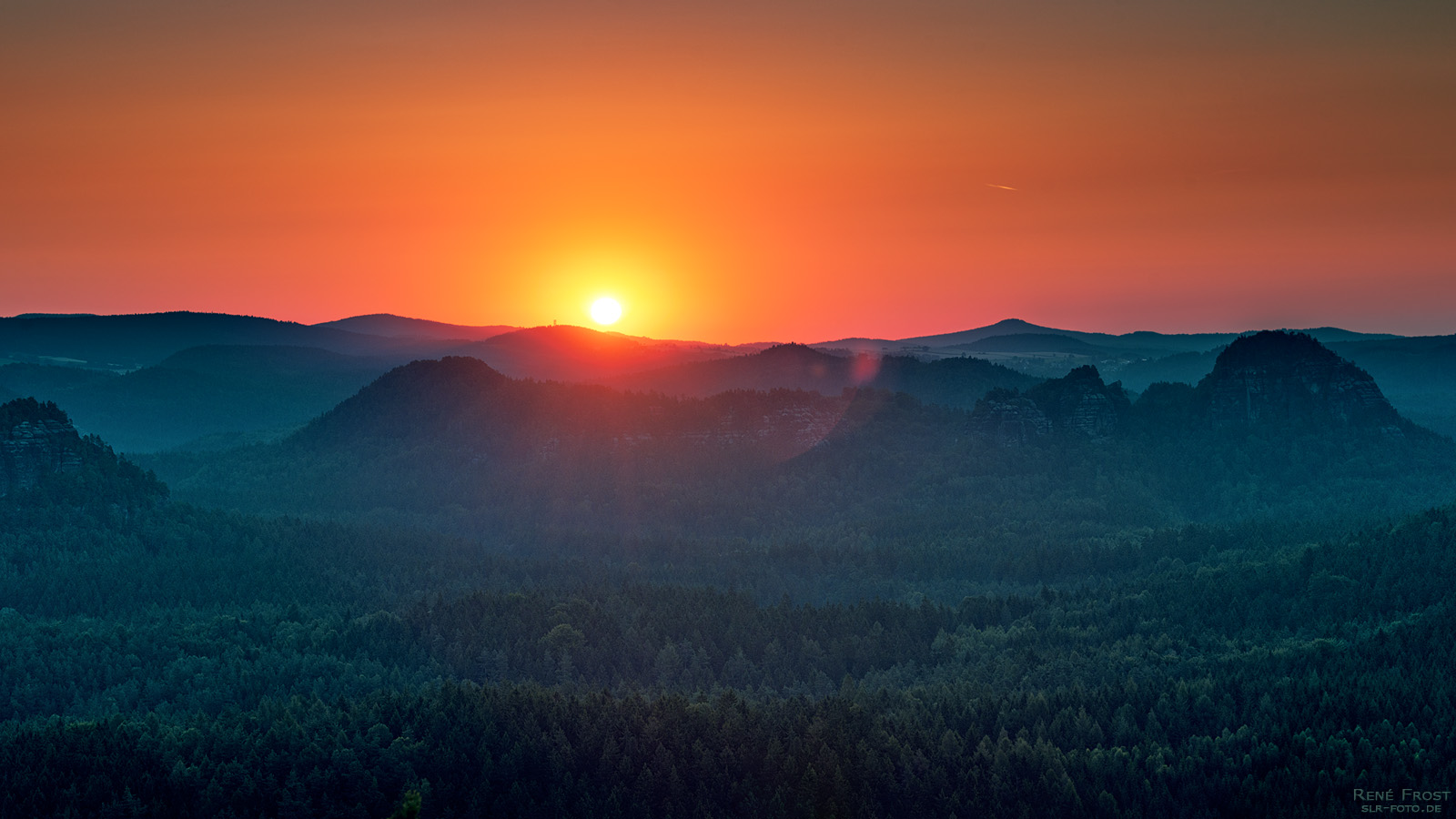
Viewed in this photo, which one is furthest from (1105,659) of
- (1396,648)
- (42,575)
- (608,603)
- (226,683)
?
(42,575)

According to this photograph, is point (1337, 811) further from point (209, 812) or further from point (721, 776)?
point (209, 812)

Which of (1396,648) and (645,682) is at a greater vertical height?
(1396,648)

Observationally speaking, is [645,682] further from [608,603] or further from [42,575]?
[42,575]

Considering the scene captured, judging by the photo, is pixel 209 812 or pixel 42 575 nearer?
pixel 209 812

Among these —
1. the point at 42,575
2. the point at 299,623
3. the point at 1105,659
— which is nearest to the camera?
the point at 1105,659

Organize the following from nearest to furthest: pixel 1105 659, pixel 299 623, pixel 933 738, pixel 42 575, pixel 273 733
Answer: pixel 273 733, pixel 933 738, pixel 1105 659, pixel 299 623, pixel 42 575

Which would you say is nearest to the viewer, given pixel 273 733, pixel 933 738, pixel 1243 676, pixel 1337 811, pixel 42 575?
pixel 1337 811

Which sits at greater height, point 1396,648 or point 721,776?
point 1396,648

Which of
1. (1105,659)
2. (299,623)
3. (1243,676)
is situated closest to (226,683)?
(299,623)

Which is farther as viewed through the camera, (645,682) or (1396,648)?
(645,682)
